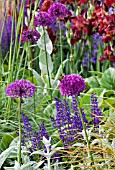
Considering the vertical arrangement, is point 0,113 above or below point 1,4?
below

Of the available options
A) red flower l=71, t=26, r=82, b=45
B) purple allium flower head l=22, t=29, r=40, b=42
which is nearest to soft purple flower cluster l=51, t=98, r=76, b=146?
purple allium flower head l=22, t=29, r=40, b=42

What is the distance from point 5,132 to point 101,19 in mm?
1338

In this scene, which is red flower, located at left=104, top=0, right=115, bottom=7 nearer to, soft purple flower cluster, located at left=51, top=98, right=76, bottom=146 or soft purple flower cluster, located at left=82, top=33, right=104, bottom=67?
soft purple flower cluster, located at left=82, top=33, right=104, bottom=67

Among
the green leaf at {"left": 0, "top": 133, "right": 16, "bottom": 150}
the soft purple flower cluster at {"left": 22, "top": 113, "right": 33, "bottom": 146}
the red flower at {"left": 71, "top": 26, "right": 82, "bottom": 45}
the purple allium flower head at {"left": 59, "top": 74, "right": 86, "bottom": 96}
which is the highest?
the purple allium flower head at {"left": 59, "top": 74, "right": 86, "bottom": 96}

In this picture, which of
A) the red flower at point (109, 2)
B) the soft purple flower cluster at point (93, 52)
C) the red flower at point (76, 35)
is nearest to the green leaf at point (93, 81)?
the red flower at point (76, 35)

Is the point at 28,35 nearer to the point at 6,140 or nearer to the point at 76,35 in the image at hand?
the point at 6,140

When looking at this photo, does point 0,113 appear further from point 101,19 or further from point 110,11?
point 110,11

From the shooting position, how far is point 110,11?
415cm

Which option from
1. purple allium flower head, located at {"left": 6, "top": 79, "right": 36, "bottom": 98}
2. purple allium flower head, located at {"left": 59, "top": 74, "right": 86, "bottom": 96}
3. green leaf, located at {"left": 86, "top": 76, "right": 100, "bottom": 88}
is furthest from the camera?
green leaf, located at {"left": 86, "top": 76, "right": 100, "bottom": 88}

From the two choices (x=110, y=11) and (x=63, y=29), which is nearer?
(x=110, y=11)

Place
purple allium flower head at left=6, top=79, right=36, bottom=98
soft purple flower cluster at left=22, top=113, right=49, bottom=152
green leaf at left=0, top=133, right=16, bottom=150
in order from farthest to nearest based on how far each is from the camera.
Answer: green leaf at left=0, top=133, right=16, bottom=150, soft purple flower cluster at left=22, top=113, right=49, bottom=152, purple allium flower head at left=6, top=79, right=36, bottom=98

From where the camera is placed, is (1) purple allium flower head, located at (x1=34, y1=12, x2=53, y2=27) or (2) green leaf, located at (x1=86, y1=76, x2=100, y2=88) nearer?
(1) purple allium flower head, located at (x1=34, y1=12, x2=53, y2=27)

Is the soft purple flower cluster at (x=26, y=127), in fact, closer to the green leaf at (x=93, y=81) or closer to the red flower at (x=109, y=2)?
the green leaf at (x=93, y=81)

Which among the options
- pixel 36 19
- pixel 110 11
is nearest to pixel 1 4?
pixel 36 19
